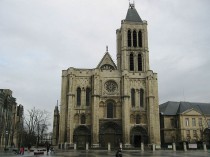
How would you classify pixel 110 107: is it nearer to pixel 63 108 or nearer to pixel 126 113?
pixel 126 113

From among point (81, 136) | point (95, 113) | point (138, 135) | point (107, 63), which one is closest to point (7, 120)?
point (81, 136)

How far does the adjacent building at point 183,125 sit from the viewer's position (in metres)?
64.1

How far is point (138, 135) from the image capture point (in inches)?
2267

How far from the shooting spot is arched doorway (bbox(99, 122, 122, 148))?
56.6 meters

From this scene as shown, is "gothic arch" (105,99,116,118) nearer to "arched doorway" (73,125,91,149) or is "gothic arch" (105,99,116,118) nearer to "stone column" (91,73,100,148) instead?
"stone column" (91,73,100,148)

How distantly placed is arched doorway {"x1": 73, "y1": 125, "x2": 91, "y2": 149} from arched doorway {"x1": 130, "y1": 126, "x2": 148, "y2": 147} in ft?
29.7

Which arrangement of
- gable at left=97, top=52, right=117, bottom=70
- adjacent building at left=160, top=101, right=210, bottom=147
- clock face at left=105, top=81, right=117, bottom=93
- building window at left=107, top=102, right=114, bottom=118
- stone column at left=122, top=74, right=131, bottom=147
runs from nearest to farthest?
stone column at left=122, top=74, right=131, bottom=147 < building window at left=107, top=102, right=114, bottom=118 < clock face at left=105, top=81, right=117, bottom=93 < adjacent building at left=160, top=101, right=210, bottom=147 < gable at left=97, top=52, right=117, bottom=70

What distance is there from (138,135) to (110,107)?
8.22 metres

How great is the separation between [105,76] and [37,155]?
3157cm

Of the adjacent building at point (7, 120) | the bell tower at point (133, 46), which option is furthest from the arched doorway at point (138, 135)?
the adjacent building at point (7, 120)

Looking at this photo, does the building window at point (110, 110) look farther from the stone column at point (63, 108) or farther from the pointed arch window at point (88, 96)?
the stone column at point (63, 108)

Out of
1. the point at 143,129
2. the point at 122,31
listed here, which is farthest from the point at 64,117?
the point at 122,31

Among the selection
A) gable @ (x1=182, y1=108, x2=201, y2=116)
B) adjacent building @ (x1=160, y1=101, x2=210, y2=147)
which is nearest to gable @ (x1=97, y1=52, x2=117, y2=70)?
adjacent building @ (x1=160, y1=101, x2=210, y2=147)

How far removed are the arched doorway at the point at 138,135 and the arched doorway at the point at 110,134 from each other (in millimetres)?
2709
